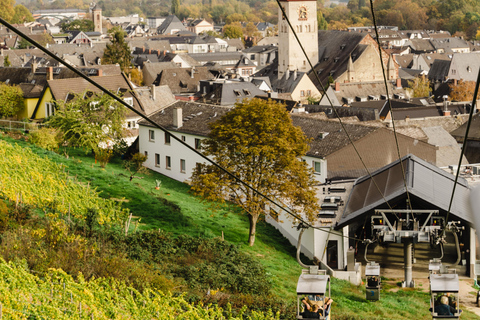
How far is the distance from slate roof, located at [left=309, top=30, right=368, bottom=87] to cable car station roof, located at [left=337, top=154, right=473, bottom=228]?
54.5m

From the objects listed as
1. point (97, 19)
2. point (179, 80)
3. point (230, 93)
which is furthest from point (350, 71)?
point (97, 19)

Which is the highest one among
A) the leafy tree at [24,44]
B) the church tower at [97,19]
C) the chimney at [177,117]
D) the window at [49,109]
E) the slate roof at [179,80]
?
the church tower at [97,19]

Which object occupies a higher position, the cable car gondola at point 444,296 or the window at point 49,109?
the window at point 49,109

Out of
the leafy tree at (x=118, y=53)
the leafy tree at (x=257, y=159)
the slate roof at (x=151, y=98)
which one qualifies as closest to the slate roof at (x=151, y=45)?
the leafy tree at (x=118, y=53)

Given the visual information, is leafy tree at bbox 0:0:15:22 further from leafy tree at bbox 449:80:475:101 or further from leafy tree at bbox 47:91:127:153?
leafy tree at bbox 47:91:127:153

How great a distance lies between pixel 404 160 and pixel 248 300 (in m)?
12.2

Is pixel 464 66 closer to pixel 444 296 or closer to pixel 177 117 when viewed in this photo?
pixel 177 117

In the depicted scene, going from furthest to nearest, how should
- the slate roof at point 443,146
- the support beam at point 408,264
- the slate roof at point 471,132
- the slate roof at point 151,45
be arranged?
the slate roof at point 151,45 → the slate roof at point 471,132 → the slate roof at point 443,146 → the support beam at point 408,264

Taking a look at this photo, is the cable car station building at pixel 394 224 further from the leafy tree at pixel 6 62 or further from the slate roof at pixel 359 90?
the leafy tree at pixel 6 62

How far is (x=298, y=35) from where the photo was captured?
300ft

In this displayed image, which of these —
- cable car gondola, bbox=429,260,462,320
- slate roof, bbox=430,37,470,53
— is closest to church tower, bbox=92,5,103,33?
slate roof, bbox=430,37,470,53

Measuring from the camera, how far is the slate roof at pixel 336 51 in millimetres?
88000

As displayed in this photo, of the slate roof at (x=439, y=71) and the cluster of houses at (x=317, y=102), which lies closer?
the cluster of houses at (x=317, y=102)

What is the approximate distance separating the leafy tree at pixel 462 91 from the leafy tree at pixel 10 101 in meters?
42.3
